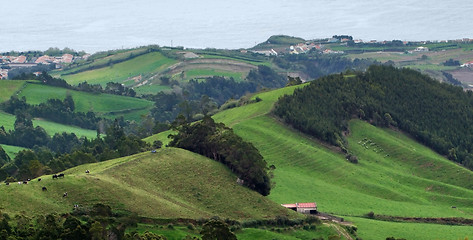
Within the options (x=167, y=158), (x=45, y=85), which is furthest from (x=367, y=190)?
(x=45, y=85)

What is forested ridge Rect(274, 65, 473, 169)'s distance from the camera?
399 ft

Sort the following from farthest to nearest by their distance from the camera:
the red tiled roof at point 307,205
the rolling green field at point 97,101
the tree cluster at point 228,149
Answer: the rolling green field at point 97,101 → the tree cluster at point 228,149 → the red tiled roof at point 307,205

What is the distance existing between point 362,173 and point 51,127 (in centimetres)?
7134

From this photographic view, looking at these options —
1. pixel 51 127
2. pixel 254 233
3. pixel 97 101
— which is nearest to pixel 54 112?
pixel 51 127

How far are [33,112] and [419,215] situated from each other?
91.9 m

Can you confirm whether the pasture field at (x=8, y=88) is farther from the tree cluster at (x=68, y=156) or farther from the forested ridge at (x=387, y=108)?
the forested ridge at (x=387, y=108)

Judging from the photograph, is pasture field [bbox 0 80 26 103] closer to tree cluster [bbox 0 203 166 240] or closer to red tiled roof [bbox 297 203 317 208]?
red tiled roof [bbox 297 203 317 208]

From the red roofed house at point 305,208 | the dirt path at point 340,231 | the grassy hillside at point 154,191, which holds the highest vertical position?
the grassy hillside at point 154,191

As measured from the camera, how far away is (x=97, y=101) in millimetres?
185625

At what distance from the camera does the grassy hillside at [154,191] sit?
7064 centimetres

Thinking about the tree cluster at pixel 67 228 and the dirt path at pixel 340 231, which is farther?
the dirt path at pixel 340 231

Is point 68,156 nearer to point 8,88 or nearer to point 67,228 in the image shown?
point 67,228

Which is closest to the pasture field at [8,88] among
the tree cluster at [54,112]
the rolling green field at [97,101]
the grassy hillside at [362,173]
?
the rolling green field at [97,101]

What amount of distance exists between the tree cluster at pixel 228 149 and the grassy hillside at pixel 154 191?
4.29 feet
